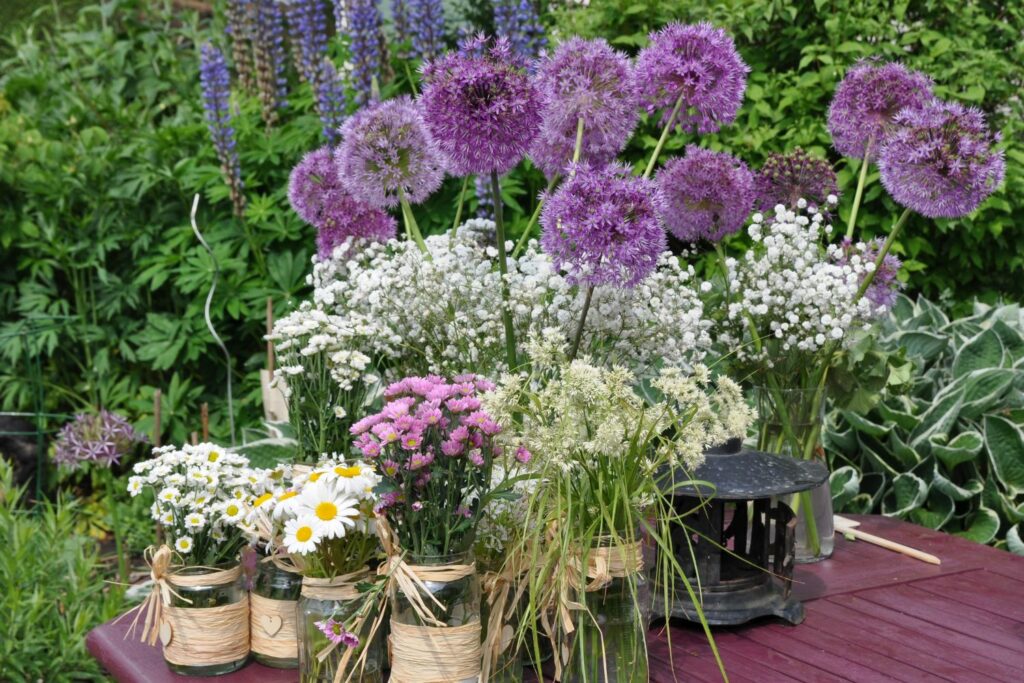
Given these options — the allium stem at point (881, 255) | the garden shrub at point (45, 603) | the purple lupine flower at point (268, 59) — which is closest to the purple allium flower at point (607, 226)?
the allium stem at point (881, 255)

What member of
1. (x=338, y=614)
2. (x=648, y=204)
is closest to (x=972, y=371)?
(x=648, y=204)

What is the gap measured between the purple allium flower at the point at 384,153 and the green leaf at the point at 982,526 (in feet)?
6.80

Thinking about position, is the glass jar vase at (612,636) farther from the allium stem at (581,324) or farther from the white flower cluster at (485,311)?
the white flower cluster at (485,311)

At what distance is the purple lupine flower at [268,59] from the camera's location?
4.60 m

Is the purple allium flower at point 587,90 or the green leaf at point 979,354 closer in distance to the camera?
the purple allium flower at point 587,90

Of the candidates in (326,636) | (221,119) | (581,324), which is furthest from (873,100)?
(221,119)

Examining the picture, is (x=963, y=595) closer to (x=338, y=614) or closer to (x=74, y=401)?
(x=338, y=614)

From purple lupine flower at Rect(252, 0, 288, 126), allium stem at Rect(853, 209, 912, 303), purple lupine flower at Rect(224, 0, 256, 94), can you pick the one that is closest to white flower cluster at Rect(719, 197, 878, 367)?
allium stem at Rect(853, 209, 912, 303)

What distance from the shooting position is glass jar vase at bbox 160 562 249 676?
1.75m

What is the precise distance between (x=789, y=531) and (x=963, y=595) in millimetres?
516

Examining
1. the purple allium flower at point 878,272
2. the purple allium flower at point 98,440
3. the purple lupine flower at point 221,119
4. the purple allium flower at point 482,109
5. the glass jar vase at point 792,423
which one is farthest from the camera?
the purple lupine flower at point 221,119

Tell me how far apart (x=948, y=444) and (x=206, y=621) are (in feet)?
7.64

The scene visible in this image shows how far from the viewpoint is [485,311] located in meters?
2.12

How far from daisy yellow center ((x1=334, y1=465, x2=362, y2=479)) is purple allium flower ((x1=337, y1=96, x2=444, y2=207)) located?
0.73 meters
